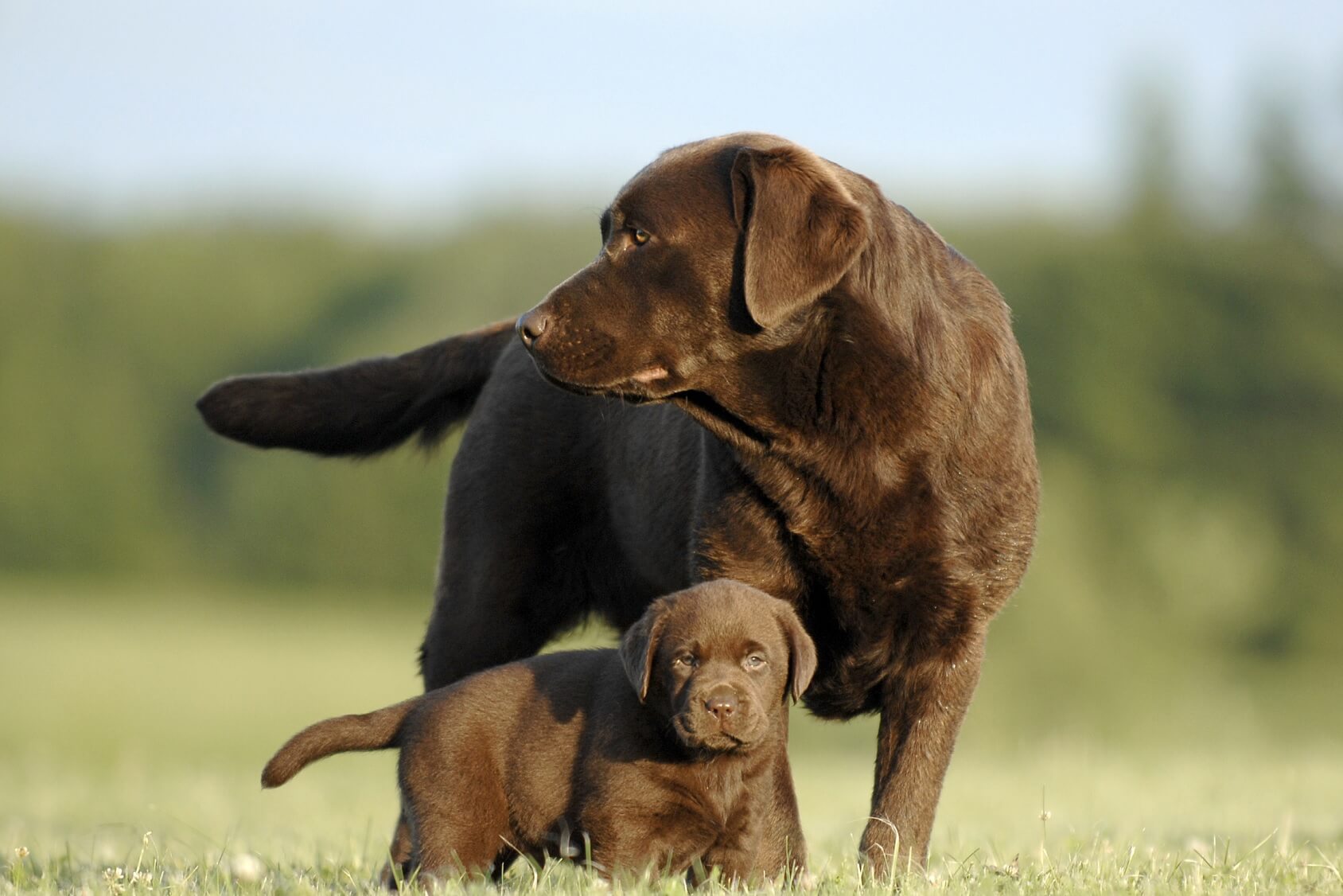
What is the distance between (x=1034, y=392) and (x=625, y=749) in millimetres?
26918

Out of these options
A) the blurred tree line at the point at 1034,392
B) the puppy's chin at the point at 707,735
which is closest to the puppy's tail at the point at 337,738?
the puppy's chin at the point at 707,735

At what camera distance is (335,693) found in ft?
99.1

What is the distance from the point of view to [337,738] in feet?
13.6

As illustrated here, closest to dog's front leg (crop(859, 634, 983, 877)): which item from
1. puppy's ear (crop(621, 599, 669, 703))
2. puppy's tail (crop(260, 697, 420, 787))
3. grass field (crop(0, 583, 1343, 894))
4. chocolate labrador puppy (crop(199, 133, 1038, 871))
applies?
→ chocolate labrador puppy (crop(199, 133, 1038, 871))

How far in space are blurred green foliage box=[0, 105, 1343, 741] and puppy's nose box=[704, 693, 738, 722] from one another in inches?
804

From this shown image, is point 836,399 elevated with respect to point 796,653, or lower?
elevated

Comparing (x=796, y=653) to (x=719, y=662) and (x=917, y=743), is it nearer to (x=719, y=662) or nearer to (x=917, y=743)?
(x=719, y=662)

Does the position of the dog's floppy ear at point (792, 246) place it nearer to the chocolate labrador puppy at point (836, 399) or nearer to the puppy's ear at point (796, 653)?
the chocolate labrador puppy at point (836, 399)

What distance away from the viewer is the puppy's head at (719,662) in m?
3.73

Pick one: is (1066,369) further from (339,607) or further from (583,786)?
(583,786)

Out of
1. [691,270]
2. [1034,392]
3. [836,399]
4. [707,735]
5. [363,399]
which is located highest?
[691,270]

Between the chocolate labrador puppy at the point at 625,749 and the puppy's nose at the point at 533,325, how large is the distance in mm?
813

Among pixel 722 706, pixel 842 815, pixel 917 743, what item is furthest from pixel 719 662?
pixel 842 815

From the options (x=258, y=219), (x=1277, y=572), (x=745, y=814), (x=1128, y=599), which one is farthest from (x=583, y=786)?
(x=258, y=219)
